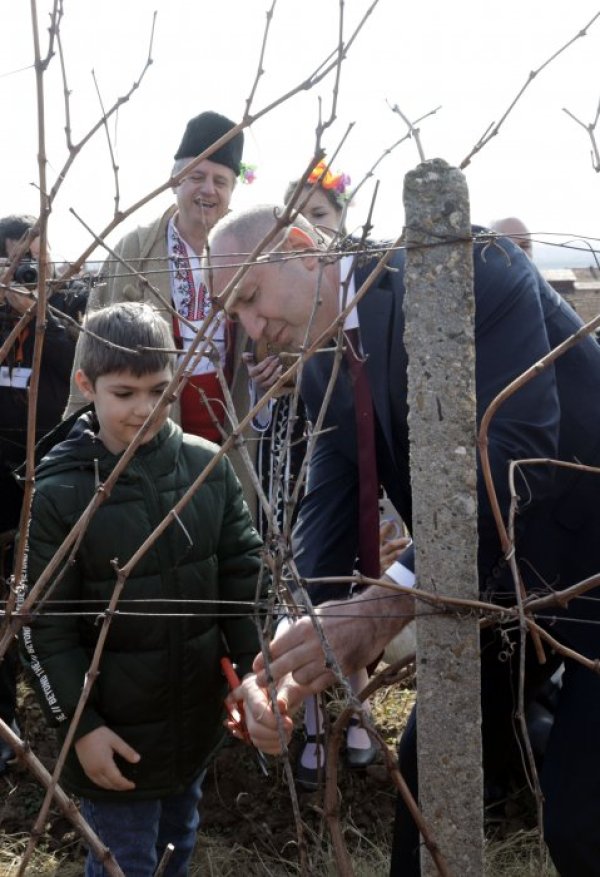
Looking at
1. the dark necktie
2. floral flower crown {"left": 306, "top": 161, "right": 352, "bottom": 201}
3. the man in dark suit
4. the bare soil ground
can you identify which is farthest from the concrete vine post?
floral flower crown {"left": 306, "top": 161, "right": 352, "bottom": 201}

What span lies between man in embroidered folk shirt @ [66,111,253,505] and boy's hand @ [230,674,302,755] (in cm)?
171

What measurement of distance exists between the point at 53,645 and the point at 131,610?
212mm

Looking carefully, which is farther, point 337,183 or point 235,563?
point 337,183

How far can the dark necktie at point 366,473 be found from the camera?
198 centimetres

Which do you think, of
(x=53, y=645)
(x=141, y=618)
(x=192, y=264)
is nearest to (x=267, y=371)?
(x=192, y=264)

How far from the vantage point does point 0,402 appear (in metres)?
3.88

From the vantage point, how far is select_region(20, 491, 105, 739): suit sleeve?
2.36 metres

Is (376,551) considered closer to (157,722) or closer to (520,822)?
(157,722)

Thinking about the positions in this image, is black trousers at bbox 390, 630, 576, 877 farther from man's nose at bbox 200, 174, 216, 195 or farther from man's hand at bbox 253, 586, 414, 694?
man's nose at bbox 200, 174, 216, 195

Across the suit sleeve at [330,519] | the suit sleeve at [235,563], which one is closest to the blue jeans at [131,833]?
the suit sleeve at [235,563]

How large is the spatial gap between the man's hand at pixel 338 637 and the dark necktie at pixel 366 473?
0.23 m

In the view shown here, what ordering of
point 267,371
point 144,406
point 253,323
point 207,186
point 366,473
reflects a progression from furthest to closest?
point 207,186, point 267,371, point 144,406, point 253,323, point 366,473

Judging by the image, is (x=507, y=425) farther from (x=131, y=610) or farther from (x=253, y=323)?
(x=131, y=610)

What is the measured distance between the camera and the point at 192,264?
3.54 metres
